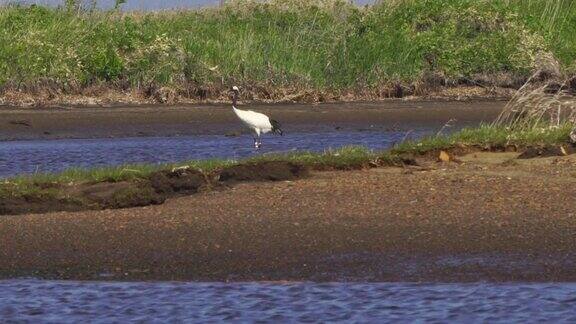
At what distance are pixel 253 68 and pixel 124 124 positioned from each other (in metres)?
3.15

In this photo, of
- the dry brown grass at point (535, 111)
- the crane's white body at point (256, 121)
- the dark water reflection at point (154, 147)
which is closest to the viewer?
the dry brown grass at point (535, 111)

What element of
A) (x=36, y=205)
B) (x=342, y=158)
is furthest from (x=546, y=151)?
(x=36, y=205)

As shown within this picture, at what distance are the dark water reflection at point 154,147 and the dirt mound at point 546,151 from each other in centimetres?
505

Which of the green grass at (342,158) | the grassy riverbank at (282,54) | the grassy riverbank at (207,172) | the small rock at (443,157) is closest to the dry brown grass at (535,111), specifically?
the green grass at (342,158)

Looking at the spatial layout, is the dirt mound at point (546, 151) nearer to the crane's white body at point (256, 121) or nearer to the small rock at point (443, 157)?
the small rock at point (443, 157)

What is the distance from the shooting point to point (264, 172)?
36.4ft

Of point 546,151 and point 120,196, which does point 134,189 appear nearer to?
point 120,196

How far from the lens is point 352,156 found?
11.6 m

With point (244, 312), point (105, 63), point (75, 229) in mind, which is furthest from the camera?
point (105, 63)

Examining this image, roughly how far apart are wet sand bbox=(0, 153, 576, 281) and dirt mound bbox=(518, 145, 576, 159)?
0.96 metres

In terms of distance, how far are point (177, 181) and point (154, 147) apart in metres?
7.48

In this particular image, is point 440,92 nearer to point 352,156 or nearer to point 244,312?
point 352,156

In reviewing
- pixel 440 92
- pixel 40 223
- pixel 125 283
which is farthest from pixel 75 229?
pixel 440 92

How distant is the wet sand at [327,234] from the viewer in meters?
8.62
